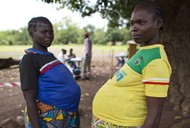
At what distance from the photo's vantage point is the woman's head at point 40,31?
2080 millimetres

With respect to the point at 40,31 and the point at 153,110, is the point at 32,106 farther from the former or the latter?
the point at 153,110

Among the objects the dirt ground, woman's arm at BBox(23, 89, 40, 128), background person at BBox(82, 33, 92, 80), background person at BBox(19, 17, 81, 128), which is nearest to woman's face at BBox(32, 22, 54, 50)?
background person at BBox(19, 17, 81, 128)

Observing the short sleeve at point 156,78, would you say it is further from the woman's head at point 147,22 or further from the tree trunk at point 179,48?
the tree trunk at point 179,48

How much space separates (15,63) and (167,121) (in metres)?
10.9

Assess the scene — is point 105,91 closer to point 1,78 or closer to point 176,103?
point 176,103

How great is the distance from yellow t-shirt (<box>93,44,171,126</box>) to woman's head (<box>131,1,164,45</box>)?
64 millimetres

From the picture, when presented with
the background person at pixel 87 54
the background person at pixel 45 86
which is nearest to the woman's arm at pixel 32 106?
the background person at pixel 45 86

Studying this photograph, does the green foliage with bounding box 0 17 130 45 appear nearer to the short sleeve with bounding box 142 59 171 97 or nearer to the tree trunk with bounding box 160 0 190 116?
the tree trunk with bounding box 160 0 190 116

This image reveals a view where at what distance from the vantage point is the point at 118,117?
171 cm

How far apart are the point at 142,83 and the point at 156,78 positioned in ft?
0.38

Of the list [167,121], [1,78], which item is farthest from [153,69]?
[1,78]

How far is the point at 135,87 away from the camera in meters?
1.67

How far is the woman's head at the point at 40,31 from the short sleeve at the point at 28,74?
0.20 m

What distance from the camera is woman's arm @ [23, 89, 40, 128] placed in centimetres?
194
